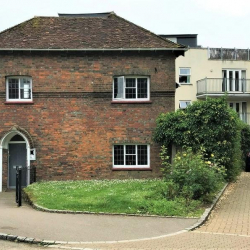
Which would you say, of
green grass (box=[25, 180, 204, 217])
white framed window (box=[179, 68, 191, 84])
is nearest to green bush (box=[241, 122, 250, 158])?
white framed window (box=[179, 68, 191, 84])

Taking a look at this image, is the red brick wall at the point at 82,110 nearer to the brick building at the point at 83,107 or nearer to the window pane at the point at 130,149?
the brick building at the point at 83,107

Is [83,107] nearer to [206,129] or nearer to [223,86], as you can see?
[206,129]

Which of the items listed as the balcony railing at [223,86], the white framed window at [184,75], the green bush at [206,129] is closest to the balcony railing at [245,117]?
the balcony railing at [223,86]

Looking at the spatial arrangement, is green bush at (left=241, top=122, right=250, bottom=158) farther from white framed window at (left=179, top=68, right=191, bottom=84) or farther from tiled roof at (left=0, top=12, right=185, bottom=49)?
white framed window at (left=179, top=68, right=191, bottom=84)

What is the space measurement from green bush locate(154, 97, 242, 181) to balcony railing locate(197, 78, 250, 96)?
61.0 ft

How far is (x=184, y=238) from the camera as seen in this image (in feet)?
32.0

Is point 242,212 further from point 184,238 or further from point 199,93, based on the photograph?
point 199,93

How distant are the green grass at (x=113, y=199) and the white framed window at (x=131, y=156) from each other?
2953 millimetres

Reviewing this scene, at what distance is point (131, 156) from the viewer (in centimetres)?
2064

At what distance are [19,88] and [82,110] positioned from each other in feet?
A: 10.4

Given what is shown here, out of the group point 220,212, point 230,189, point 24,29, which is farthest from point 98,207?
point 24,29

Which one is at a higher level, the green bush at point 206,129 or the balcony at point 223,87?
the balcony at point 223,87

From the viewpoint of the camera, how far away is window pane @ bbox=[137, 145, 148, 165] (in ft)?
67.7

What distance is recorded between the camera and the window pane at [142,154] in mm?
20641
